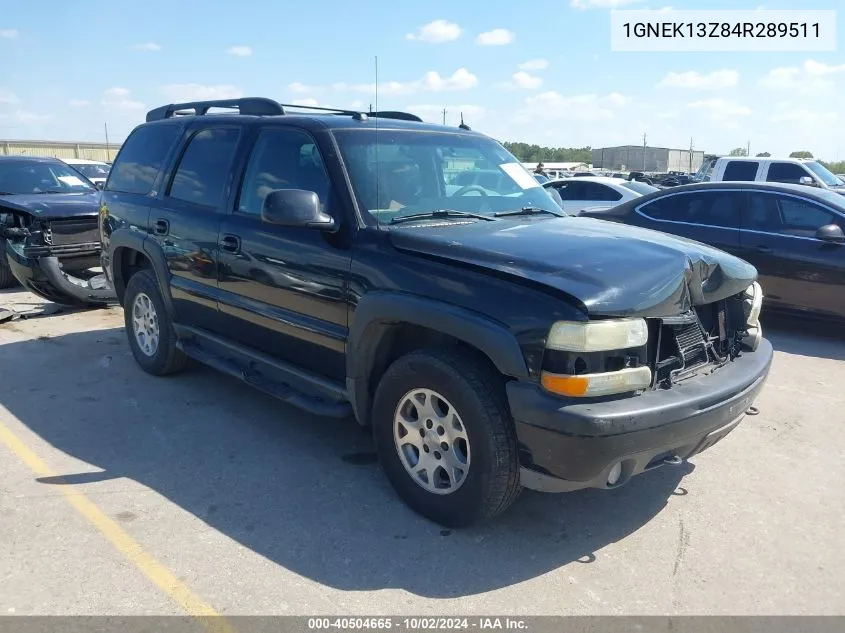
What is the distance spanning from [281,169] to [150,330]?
2.13 m

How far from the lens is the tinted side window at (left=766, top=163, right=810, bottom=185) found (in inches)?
524

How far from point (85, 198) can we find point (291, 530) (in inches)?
265

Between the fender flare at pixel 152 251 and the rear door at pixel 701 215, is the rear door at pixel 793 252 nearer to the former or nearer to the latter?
the rear door at pixel 701 215

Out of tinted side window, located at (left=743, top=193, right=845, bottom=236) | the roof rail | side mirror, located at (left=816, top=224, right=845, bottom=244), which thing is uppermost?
the roof rail

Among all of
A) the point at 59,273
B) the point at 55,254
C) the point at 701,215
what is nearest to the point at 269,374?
the point at 59,273

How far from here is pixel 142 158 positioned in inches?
224

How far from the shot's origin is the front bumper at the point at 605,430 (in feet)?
9.34

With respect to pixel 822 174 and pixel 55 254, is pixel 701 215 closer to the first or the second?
pixel 55 254

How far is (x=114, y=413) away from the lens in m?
4.90

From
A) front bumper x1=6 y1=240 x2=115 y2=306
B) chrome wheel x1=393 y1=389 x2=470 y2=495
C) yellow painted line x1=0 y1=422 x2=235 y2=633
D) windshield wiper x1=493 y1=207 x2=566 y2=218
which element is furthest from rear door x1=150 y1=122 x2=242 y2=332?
front bumper x1=6 y1=240 x2=115 y2=306

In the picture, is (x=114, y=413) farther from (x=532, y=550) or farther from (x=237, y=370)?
(x=532, y=550)
